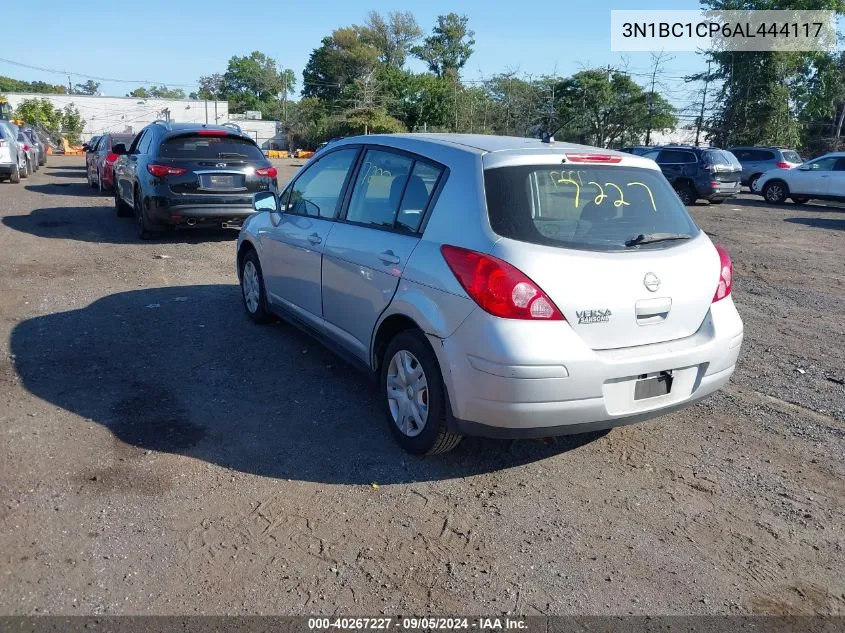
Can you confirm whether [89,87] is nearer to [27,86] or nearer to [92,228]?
[27,86]

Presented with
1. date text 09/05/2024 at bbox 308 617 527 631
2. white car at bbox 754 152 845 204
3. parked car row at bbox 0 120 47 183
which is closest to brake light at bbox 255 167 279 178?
date text 09/05/2024 at bbox 308 617 527 631

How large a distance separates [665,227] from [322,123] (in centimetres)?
5766

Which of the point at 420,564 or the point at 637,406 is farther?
the point at 637,406

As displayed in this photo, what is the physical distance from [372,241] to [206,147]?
7.24 metres

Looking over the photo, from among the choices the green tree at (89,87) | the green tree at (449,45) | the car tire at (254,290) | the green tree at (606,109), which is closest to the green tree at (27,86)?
the green tree at (89,87)

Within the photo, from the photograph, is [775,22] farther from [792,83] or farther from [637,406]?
[637,406]

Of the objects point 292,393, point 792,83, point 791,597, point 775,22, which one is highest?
point 775,22

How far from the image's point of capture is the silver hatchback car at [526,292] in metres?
3.49

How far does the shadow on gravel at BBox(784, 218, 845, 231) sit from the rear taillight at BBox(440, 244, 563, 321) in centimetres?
1460

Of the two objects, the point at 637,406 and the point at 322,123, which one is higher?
the point at 322,123

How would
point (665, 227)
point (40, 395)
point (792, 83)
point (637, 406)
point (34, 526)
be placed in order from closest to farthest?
point (34, 526), point (637, 406), point (665, 227), point (40, 395), point (792, 83)

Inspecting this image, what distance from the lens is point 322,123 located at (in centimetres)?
5884

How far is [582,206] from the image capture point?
12.9 ft

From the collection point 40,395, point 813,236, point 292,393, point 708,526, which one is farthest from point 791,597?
point 813,236
